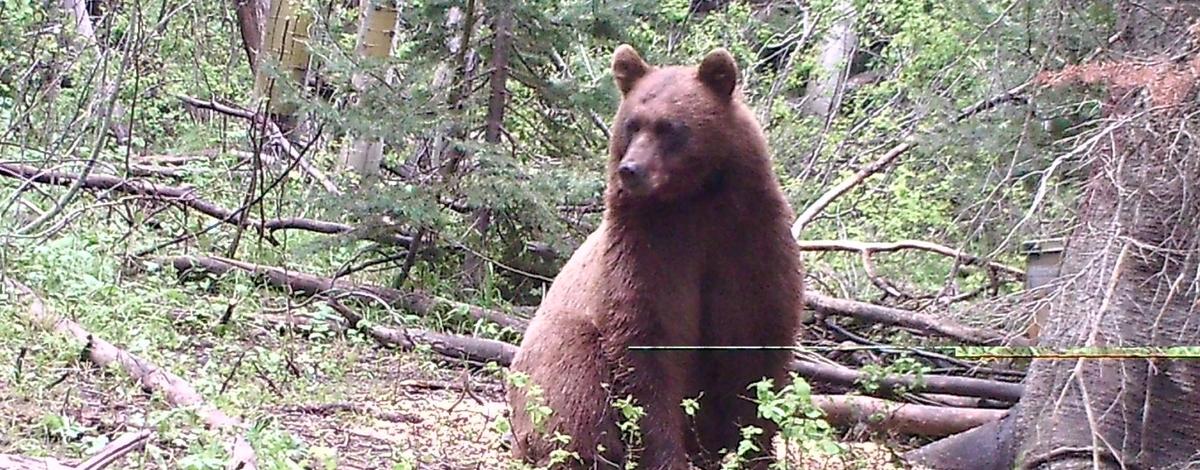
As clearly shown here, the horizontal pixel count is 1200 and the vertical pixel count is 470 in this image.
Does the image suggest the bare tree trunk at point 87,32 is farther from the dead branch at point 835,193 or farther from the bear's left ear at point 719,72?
the bear's left ear at point 719,72

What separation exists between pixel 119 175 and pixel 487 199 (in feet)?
10.6

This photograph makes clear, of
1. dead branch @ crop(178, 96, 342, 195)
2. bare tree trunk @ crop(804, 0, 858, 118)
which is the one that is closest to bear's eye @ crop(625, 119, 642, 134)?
dead branch @ crop(178, 96, 342, 195)

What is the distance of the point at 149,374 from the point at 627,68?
7.60 ft

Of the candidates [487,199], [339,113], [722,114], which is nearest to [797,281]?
[722,114]

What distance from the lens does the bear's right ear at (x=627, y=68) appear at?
4996 mm

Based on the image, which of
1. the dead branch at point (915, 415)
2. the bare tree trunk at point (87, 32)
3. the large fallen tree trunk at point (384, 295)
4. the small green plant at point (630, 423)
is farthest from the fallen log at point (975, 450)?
the bare tree trunk at point (87, 32)

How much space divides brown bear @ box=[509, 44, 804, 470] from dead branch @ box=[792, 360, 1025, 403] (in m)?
1.27

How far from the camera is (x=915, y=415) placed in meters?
5.89

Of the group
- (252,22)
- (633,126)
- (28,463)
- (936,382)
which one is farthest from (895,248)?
(252,22)

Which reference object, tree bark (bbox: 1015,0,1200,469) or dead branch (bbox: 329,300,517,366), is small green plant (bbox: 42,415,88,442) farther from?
tree bark (bbox: 1015,0,1200,469)

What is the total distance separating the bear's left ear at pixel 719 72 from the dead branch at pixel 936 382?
5.57ft

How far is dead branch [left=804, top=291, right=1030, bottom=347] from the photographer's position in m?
6.70

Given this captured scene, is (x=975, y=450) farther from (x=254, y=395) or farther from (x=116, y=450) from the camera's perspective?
(x=116, y=450)
